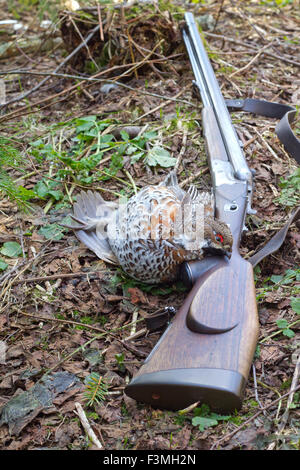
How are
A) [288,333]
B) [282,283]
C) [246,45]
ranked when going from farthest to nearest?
[246,45] → [282,283] → [288,333]

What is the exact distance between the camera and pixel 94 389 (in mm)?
2225

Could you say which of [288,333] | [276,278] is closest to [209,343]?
[288,333]

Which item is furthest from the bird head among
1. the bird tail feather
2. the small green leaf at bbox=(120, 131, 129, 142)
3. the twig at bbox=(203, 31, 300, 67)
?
the twig at bbox=(203, 31, 300, 67)

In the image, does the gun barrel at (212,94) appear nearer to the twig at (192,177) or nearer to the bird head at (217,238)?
the twig at (192,177)

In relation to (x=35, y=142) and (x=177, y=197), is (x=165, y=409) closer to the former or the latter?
(x=177, y=197)

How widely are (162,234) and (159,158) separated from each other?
1188 millimetres

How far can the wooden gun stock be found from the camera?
1.91m

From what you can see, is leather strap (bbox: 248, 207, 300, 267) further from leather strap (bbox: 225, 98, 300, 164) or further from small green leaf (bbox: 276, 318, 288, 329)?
leather strap (bbox: 225, 98, 300, 164)

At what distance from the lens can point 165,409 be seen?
210 centimetres

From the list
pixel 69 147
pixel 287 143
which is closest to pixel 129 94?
pixel 69 147

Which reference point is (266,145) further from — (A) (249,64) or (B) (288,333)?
(B) (288,333)

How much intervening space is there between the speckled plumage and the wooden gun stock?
0.29 m

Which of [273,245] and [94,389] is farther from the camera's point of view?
[273,245]

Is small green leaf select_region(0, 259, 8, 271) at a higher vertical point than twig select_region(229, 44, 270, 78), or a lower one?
lower
